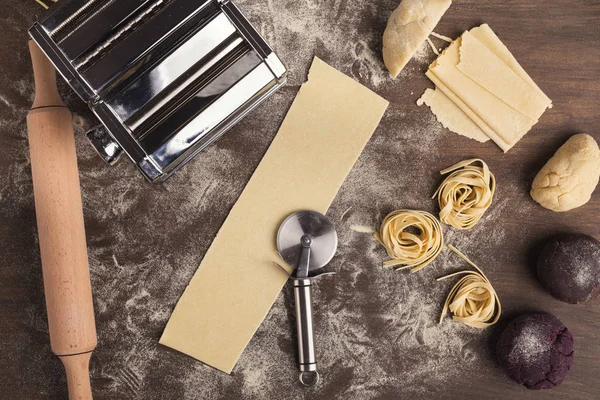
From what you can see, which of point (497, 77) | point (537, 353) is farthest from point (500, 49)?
point (537, 353)

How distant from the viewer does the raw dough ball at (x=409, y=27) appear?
47.8 inches

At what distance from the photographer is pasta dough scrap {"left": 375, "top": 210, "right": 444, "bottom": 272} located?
4.13 feet

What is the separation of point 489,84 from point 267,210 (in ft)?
2.11

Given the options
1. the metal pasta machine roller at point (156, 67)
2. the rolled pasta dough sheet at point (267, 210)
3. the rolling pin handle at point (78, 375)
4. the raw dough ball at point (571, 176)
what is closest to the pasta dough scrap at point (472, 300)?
the raw dough ball at point (571, 176)

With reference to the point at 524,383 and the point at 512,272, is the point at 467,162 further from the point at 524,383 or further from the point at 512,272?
the point at 524,383

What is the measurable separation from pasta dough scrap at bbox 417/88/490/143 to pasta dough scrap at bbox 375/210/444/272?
24cm

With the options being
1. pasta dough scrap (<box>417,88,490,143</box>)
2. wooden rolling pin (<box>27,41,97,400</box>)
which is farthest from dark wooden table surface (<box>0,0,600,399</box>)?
wooden rolling pin (<box>27,41,97,400</box>)

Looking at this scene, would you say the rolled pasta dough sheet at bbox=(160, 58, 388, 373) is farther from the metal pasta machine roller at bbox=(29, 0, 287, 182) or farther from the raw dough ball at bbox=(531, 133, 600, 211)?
the raw dough ball at bbox=(531, 133, 600, 211)

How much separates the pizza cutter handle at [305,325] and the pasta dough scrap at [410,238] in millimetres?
224

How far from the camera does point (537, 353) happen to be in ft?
4.07

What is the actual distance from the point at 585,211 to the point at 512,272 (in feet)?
0.81

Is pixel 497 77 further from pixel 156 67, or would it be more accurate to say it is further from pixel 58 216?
pixel 58 216

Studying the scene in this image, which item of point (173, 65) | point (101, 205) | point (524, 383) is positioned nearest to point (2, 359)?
point (101, 205)

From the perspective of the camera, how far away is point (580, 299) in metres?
1.25
